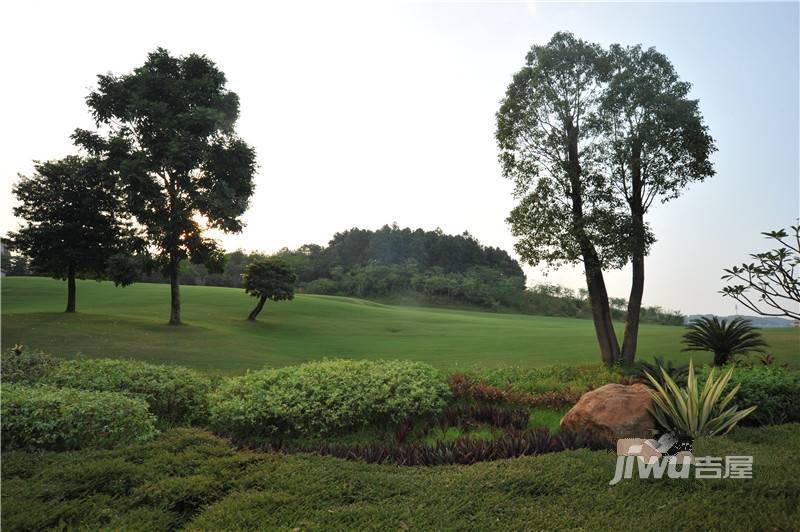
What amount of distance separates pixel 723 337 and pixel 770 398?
6.84 m

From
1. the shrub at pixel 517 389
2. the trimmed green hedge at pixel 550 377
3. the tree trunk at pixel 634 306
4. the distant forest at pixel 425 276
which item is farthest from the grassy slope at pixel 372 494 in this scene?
the distant forest at pixel 425 276

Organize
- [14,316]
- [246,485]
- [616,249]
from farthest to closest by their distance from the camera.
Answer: [14,316], [616,249], [246,485]

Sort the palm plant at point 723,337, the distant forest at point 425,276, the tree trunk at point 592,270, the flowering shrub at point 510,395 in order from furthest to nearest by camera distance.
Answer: the distant forest at point 425,276 < the tree trunk at point 592,270 < the palm plant at point 723,337 < the flowering shrub at point 510,395

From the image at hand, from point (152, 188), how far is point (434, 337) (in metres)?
15.1

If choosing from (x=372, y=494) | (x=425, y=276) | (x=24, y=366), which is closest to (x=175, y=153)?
(x=24, y=366)

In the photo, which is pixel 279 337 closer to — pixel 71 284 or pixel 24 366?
pixel 71 284

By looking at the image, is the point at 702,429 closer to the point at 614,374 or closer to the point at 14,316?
the point at 614,374

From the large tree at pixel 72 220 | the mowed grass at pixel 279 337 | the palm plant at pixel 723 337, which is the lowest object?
the mowed grass at pixel 279 337

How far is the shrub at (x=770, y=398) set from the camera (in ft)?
27.5

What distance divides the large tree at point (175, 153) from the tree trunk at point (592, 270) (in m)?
15.9

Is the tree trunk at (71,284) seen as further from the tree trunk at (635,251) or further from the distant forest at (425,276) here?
the tree trunk at (635,251)

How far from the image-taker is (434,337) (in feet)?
79.7

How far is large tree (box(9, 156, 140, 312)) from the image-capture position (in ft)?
77.3

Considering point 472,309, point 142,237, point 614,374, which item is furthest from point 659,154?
point 472,309
